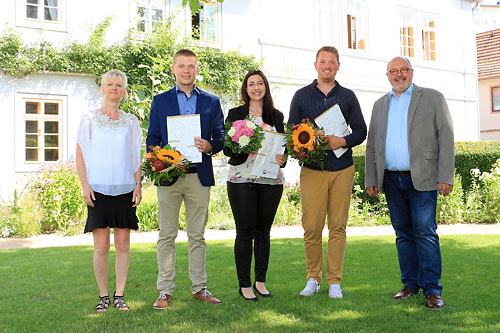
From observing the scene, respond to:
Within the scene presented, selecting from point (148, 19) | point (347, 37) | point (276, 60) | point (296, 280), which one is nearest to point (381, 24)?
point (347, 37)

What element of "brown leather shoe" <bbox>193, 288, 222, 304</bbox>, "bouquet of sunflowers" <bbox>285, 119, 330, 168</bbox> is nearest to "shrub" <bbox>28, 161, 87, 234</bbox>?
"brown leather shoe" <bbox>193, 288, 222, 304</bbox>

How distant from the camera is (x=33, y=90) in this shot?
38.5 feet

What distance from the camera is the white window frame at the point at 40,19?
11492 millimetres

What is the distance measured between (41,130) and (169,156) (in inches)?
333

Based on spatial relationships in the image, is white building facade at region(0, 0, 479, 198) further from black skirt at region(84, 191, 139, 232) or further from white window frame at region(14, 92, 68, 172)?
black skirt at region(84, 191, 139, 232)

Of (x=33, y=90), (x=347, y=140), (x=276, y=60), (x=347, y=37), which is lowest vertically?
(x=347, y=140)

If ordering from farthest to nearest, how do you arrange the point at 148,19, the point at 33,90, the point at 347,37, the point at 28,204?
the point at 347,37 → the point at 148,19 → the point at 33,90 → the point at 28,204

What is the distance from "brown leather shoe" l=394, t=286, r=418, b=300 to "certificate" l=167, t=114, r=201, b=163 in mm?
2202

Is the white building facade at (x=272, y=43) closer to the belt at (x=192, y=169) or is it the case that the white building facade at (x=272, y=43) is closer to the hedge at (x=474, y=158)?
the hedge at (x=474, y=158)

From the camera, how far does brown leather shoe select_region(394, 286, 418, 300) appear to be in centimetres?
474

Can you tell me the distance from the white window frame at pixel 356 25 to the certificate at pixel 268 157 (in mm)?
12818

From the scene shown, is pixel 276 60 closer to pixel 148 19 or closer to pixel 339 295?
pixel 148 19

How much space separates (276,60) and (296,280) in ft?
33.2

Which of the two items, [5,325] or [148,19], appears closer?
[5,325]
